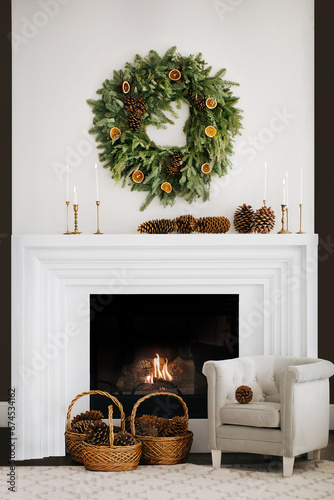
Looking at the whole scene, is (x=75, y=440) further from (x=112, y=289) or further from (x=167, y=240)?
(x=167, y=240)

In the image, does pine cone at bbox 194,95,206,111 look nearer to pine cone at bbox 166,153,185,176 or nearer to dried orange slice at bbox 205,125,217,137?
dried orange slice at bbox 205,125,217,137

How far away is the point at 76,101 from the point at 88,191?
63cm

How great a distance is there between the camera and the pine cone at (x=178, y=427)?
A: 14.1ft

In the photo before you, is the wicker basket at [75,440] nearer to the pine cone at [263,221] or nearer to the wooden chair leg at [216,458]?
the wooden chair leg at [216,458]

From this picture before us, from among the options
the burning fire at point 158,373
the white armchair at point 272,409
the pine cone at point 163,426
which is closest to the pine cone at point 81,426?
the pine cone at point 163,426

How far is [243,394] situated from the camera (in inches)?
164

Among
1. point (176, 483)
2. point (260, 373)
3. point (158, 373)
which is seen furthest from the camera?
point (158, 373)

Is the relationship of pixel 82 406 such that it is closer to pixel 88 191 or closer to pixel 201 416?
pixel 201 416

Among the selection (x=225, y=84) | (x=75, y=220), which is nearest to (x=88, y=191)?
(x=75, y=220)

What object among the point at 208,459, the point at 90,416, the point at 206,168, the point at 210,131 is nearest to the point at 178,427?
the point at 208,459

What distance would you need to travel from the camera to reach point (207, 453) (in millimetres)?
4543

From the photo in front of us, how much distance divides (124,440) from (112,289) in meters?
1.01

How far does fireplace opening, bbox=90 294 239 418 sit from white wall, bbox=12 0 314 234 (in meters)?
0.58

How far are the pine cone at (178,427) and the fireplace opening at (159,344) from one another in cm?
35
